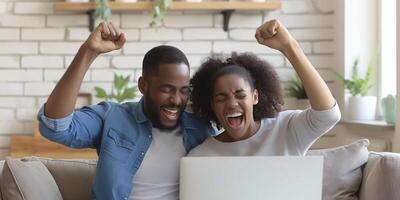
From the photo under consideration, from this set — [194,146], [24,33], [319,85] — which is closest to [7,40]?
[24,33]

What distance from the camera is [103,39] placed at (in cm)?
140

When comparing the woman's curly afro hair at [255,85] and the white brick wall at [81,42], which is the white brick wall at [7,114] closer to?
the white brick wall at [81,42]

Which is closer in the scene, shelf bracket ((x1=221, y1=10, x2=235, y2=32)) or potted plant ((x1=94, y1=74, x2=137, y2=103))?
potted plant ((x1=94, y1=74, x2=137, y2=103))

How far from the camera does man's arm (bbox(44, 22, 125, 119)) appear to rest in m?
1.39

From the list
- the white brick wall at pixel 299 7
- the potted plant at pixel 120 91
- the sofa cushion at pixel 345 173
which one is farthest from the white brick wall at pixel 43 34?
the sofa cushion at pixel 345 173

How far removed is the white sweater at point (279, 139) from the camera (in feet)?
4.97

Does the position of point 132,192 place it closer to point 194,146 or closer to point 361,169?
point 194,146

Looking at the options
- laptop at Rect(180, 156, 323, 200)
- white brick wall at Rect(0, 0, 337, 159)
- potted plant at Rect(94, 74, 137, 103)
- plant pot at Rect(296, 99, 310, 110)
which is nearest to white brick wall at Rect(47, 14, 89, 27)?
white brick wall at Rect(0, 0, 337, 159)

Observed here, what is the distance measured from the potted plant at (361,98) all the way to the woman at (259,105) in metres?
1.33

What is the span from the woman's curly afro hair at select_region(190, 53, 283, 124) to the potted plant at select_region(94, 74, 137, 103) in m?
1.34

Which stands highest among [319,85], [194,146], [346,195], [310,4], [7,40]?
[310,4]

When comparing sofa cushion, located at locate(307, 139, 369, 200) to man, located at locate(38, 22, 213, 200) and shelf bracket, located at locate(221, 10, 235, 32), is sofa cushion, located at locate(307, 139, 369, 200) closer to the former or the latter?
man, located at locate(38, 22, 213, 200)

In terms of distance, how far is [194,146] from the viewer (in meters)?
1.65

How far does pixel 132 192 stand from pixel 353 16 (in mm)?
1911
